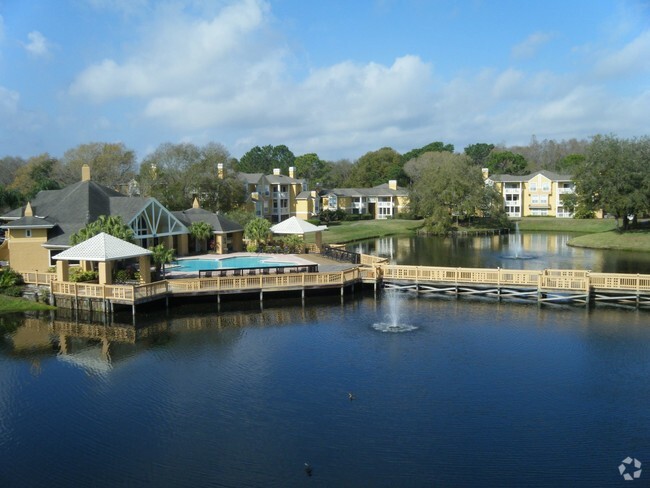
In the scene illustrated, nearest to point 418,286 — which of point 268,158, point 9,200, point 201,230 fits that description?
point 201,230

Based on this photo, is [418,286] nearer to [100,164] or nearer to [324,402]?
[324,402]

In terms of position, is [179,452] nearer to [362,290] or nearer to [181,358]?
[181,358]

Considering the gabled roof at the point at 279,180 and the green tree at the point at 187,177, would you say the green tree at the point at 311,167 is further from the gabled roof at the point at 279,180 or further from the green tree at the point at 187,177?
→ the green tree at the point at 187,177

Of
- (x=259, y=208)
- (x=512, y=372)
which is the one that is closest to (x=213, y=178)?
(x=259, y=208)

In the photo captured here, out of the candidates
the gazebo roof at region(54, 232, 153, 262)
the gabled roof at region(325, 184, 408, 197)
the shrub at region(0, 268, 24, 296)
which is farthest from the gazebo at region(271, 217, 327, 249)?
the gabled roof at region(325, 184, 408, 197)

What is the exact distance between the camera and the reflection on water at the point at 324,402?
14.0m

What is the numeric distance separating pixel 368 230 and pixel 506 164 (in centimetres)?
5813

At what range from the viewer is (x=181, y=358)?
73.5 ft

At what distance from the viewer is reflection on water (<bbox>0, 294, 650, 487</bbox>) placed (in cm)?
1402

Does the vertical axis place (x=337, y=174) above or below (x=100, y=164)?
above

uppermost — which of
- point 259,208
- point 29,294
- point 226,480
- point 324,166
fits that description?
point 324,166

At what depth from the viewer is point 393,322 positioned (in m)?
27.8

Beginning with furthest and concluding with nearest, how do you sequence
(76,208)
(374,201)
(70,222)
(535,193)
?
(374,201)
(535,193)
(76,208)
(70,222)

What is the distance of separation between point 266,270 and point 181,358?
12828mm
